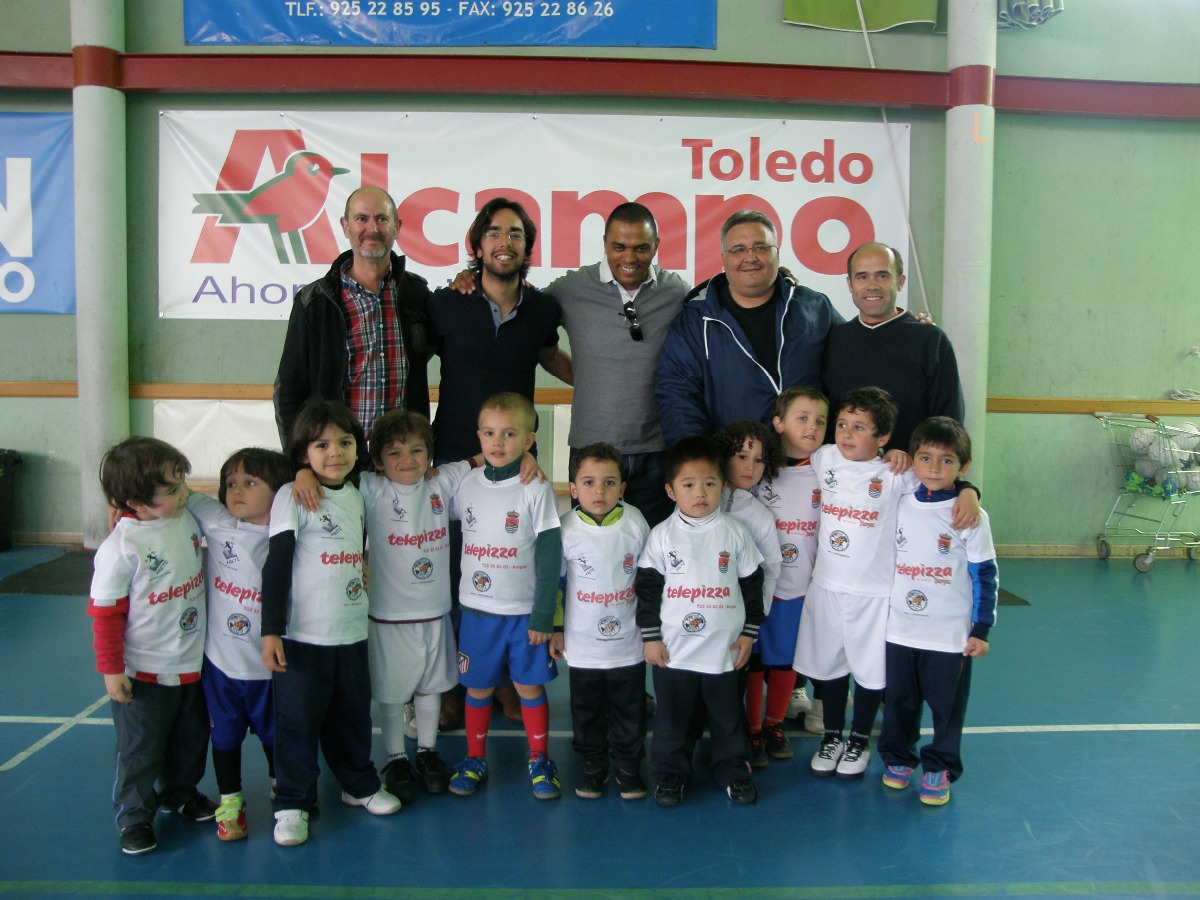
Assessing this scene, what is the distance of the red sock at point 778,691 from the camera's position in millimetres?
2953

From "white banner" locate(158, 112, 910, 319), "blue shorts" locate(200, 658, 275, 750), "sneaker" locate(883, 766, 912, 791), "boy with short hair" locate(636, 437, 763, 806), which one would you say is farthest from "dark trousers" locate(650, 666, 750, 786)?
"white banner" locate(158, 112, 910, 319)

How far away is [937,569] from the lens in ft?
8.45

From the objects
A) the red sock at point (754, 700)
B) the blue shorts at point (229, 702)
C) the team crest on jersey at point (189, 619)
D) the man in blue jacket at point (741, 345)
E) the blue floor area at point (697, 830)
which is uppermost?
the man in blue jacket at point (741, 345)

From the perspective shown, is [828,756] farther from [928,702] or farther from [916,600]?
[916,600]

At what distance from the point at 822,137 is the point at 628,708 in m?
4.59

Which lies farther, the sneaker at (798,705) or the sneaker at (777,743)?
the sneaker at (798,705)

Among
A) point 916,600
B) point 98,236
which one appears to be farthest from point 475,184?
point 916,600

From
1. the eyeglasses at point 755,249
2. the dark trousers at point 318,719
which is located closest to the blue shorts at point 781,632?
the eyeglasses at point 755,249

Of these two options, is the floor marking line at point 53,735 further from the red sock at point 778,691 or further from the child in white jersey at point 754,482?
the red sock at point 778,691

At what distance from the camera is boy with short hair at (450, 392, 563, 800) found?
2617 mm

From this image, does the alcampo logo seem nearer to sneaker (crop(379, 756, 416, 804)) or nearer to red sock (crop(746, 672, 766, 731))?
sneaker (crop(379, 756, 416, 804))

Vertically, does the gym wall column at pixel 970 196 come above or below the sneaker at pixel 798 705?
above

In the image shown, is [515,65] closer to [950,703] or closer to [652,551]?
[652,551]

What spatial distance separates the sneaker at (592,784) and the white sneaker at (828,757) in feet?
2.33
